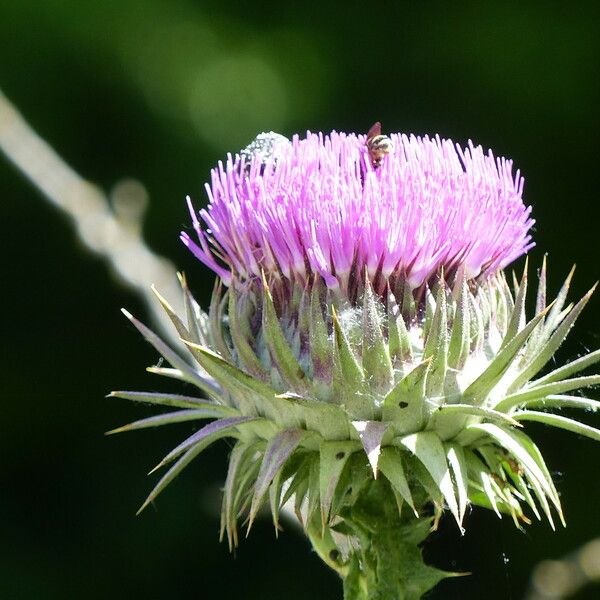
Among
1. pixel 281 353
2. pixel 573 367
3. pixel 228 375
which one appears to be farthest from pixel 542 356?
pixel 228 375

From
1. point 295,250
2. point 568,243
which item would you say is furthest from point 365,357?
point 568,243

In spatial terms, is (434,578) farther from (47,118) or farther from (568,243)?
(47,118)

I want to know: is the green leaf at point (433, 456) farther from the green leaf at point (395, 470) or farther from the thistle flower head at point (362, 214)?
the thistle flower head at point (362, 214)

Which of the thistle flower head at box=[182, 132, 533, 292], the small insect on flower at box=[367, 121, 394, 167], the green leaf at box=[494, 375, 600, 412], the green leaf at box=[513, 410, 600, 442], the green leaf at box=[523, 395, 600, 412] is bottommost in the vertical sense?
the green leaf at box=[513, 410, 600, 442]

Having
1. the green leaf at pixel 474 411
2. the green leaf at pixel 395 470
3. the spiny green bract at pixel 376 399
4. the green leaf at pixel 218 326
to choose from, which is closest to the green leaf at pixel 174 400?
the spiny green bract at pixel 376 399

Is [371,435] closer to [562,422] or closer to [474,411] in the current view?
[474,411]

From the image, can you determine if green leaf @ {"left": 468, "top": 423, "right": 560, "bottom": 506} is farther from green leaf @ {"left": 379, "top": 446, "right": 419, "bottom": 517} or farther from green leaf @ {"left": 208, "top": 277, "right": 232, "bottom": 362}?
green leaf @ {"left": 208, "top": 277, "right": 232, "bottom": 362}

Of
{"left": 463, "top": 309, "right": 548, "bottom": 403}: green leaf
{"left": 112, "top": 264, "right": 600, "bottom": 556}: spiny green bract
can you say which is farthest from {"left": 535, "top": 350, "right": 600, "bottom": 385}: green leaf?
{"left": 463, "top": 309, "right": 548, "bottom": 403}: green leaf
